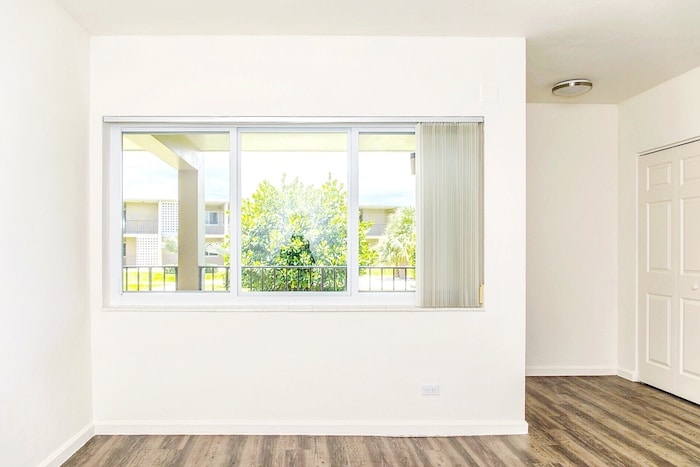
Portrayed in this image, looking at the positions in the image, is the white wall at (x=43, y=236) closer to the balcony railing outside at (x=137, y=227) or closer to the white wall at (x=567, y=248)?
the balcony railing outside at (x=137, y=227)

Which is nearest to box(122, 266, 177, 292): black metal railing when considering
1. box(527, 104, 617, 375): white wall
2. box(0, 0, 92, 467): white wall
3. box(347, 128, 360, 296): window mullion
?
box(0, 0, 92, 467): white wall

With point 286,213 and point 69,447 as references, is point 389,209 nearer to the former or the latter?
point 286,213

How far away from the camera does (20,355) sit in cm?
245

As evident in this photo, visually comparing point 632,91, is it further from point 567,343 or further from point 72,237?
point 72,237

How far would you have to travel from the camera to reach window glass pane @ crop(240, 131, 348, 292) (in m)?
3.36

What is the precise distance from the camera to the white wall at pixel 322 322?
10.4 feet

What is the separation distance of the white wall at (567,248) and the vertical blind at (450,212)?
169 cm

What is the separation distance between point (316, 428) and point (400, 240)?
4.46ft

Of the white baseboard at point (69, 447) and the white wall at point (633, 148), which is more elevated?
the white wall at point (633, 148)

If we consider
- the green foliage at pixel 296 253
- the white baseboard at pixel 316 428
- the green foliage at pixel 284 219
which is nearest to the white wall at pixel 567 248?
the white baseboard at pixel 316 428

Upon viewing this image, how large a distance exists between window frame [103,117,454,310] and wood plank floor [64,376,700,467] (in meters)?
0.84

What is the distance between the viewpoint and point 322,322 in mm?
3219

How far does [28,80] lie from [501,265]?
2922 mm

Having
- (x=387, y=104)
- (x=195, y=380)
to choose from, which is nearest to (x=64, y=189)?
(x=195, y=380)
